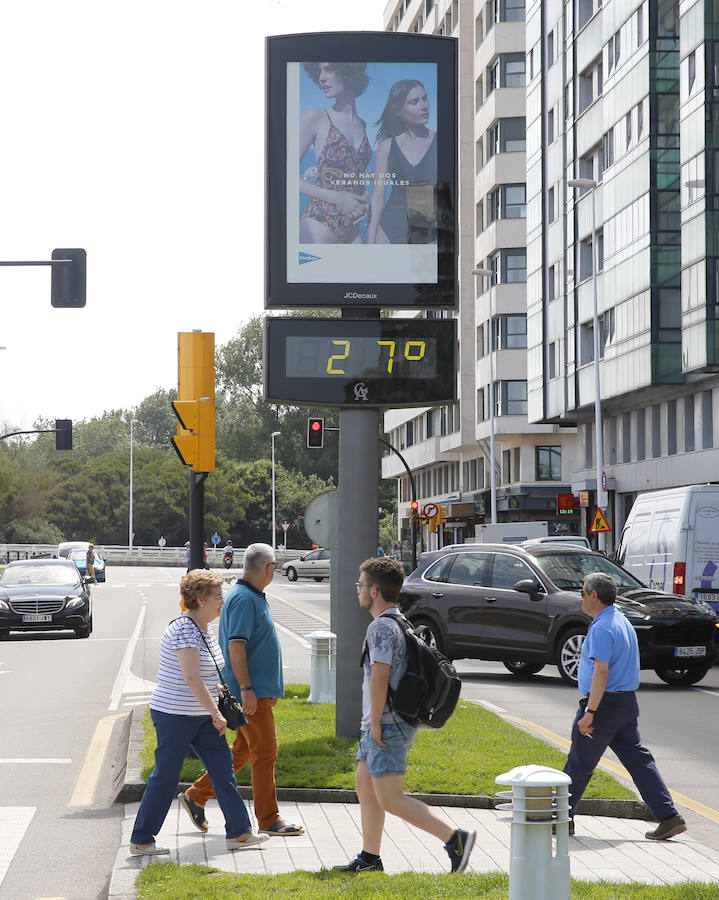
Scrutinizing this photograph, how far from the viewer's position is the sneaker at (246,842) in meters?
7.67

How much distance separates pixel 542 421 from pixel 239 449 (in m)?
70.4

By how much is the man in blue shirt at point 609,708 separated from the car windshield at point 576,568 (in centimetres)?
1051

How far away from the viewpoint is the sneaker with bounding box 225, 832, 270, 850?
302 inches

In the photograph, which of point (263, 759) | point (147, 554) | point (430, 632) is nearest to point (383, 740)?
point (263, 759)

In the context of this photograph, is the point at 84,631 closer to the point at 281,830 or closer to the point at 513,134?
the point at 281,830

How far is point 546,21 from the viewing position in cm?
6003

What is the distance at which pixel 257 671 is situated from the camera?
26.4ft

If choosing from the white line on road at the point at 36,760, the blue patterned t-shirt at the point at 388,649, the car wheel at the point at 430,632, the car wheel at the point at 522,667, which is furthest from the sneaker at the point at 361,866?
the car wheel at the point at 522,667

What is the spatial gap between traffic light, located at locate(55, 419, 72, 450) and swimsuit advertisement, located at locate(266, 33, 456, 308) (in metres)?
41.3

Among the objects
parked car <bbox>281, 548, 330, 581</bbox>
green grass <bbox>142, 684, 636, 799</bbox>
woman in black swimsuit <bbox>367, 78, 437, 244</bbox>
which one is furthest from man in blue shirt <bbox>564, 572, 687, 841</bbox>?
A: parked car <bbox>281, 548, 330, 581</bbox>

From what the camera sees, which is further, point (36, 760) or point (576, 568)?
point (576, 568)

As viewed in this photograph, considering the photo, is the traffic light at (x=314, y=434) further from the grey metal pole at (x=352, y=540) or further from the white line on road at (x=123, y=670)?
the grey metal pole at (x=352, y=540)

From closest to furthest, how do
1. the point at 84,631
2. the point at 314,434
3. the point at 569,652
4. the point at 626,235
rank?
1. the point at 569,652
2. the point at 84,631
3. the point at 314,434
4. the point at 626,235

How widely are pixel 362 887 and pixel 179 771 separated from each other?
1.47 metres
